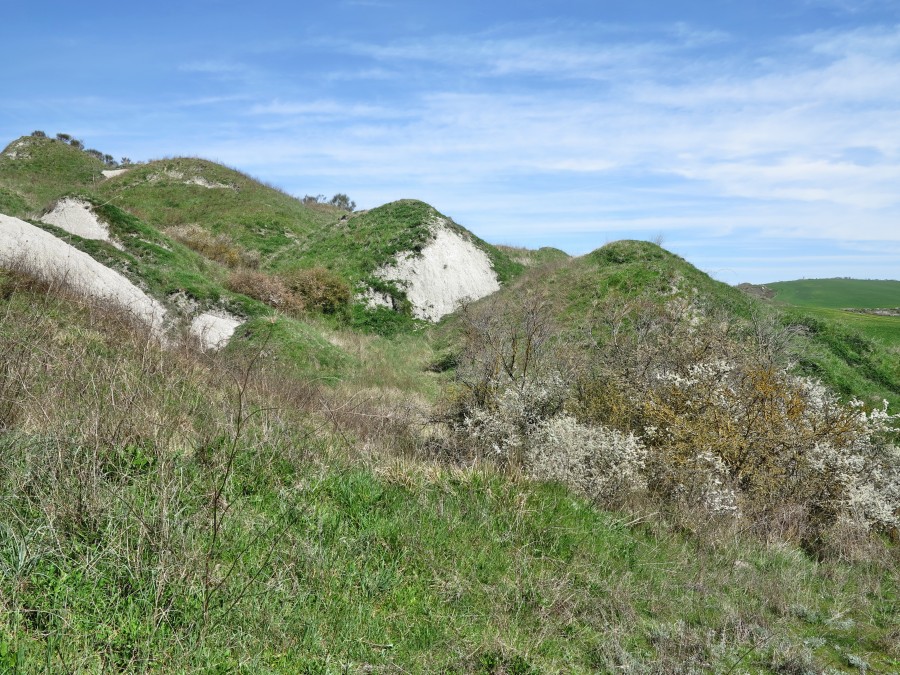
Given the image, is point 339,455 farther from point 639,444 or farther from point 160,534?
point 639,444

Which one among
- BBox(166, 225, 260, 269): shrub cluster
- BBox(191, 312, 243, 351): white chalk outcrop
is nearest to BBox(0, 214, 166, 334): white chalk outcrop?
BBox(191, 312, 243, 351): white chalk outcrop

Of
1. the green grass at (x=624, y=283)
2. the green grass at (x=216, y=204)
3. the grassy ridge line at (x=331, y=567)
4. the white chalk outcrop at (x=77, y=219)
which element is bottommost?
the grassy ridge line at (x=331, y=567)

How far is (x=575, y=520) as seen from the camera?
17.9 ft

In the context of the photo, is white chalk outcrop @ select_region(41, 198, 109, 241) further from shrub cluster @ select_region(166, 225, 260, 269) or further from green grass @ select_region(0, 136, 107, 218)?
green grass @ select_region(0, 136, 107, 218)

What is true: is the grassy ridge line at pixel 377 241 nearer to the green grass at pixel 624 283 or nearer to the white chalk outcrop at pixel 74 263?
the green grass at pixel 624 283

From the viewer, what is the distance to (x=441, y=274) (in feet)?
96.3

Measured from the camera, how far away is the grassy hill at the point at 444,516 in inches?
129

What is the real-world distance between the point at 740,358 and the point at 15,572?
32.4 ft

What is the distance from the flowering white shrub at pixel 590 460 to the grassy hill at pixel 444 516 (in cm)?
4

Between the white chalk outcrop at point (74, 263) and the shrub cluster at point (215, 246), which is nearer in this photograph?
the white chalk outcrop at point (74, 263)

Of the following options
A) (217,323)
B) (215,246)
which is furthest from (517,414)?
(215,246)

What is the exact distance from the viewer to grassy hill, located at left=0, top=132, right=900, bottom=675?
3270 mm

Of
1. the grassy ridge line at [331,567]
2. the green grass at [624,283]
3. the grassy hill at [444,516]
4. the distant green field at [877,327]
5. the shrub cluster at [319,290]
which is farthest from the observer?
the shrub cluster at [319,290]

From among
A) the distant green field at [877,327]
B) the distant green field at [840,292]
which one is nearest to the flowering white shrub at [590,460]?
the distant green field at [877,327]
